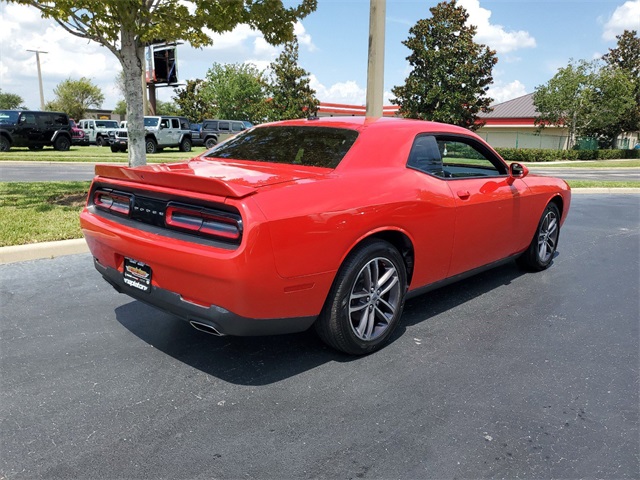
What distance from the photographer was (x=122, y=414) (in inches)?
105

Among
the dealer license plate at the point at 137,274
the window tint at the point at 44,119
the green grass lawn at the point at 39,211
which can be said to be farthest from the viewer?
the window tint at the point at 44,119

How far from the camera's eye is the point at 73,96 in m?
70.4

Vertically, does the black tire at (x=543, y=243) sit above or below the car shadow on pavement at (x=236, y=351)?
above

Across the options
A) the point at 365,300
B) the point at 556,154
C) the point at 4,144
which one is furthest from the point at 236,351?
the point at 556,154

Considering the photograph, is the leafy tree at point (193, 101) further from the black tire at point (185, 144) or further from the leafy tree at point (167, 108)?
the black tire at point (185, 144)

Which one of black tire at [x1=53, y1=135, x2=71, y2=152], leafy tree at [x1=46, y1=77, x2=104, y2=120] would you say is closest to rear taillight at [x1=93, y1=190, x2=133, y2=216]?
black tire at [x1=53, y1=135, x2=71, y2=152]

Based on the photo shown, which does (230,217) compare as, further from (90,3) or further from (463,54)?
(463,54)

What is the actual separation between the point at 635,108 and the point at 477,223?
5115cm

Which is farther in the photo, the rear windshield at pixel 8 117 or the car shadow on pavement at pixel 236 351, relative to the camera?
the rear windshield at pixel 8 117

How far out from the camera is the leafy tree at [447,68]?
33.3 m

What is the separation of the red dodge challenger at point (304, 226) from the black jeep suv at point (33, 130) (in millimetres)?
25250

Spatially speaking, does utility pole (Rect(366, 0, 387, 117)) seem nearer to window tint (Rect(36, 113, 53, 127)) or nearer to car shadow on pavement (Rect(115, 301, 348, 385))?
car shadow on pavement (Rect(115, 301, 348, 385))

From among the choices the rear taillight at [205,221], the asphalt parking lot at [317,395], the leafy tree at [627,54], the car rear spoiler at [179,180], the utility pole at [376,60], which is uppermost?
the leafy tree at [627,54]

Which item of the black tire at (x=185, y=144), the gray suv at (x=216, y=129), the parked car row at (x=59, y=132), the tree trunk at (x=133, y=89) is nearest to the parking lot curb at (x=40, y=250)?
the tree trunk at (x=133, y=89)
